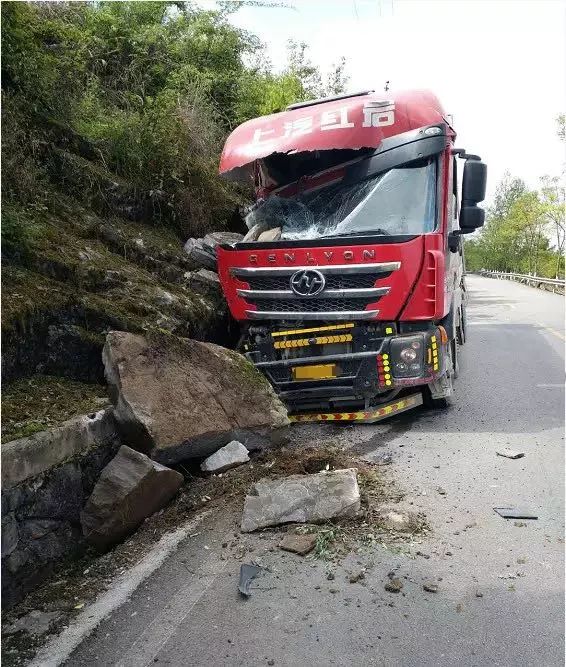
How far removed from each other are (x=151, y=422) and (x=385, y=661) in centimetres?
210

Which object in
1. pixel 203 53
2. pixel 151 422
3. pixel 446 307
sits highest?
pixel 203 53

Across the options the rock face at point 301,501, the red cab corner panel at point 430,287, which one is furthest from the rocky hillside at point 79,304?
the red cab corner panel at point 430,287

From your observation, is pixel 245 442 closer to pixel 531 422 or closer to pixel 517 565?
pixel 517 565

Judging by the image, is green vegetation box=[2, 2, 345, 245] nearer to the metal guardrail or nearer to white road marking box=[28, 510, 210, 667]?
white road marking box=[28, 510, 210, 667]

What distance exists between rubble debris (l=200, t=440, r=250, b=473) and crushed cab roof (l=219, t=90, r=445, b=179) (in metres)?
2.74

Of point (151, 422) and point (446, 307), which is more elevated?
point (446, 307)

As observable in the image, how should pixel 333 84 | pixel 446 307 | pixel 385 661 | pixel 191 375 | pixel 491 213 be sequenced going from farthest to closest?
pixel 491 213 < pixel 333 84 < pixel 446 307 < pixel 191 375 < pixel 385 661

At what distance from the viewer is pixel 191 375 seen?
4.36 metres

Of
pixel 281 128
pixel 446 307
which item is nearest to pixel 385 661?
pixel 446 307

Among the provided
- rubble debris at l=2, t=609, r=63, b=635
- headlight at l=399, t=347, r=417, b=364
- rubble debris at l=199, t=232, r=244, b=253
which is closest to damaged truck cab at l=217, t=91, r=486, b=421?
headlight at l=399, t=347, r=417, b=364

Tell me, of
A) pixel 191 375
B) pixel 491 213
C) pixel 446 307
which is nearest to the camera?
pixel 191 375

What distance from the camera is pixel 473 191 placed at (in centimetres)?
515

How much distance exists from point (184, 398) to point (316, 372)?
1.42 metres

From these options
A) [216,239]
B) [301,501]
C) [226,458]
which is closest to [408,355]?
[226,458]
